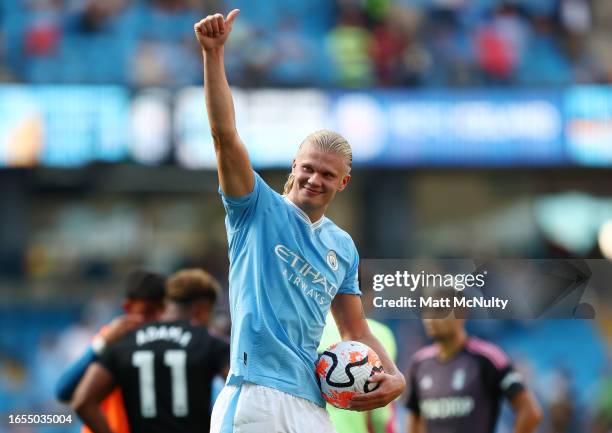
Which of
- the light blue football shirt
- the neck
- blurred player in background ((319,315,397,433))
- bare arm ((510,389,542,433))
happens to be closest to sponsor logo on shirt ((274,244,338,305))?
the light blue football shirt

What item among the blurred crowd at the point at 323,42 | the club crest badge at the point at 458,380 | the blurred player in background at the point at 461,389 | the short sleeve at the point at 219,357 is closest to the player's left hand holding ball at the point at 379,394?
the short sleeve at the point at 219,357

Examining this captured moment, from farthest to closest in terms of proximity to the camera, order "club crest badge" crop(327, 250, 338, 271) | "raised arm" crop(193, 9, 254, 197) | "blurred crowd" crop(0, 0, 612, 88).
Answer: "blurred crowd" crop(0, 0, 612, 88) → "club crest badge" crop(327, 250, 338, 271) → "raised arm" crop(193, 9, 254, 197)

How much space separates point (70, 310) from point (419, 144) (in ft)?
17.5

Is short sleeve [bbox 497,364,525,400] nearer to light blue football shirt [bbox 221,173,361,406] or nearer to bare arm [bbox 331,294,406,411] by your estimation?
bare arm [bbox 331,294,406,411]

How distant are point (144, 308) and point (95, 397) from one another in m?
0.72

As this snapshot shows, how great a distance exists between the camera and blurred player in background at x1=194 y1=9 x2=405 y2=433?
3750 millimetres

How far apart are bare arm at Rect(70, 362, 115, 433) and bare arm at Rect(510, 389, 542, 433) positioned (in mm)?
2897

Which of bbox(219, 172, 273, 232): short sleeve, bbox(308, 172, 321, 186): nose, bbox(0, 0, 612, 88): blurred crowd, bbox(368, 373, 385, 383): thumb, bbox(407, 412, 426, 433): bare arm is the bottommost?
bbox(407, 412, 426, 433): bare arm

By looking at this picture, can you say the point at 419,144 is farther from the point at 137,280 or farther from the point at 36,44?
the point at 137,280

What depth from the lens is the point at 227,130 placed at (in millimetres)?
3711

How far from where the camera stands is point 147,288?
6480 millimetres

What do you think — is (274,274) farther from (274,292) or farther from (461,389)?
(461,389)

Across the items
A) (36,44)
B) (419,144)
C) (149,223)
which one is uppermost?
(36,44)

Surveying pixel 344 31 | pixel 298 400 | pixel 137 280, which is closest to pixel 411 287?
pixel 137 280
